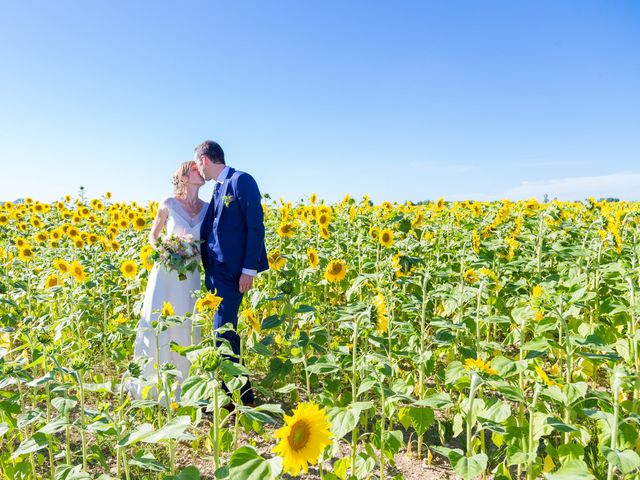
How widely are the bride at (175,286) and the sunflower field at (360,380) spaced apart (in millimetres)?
171

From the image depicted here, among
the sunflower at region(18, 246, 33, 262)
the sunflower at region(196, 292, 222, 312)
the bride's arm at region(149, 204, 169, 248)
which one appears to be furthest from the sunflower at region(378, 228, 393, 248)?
the sunflower at region(18, 246, 33, 262)

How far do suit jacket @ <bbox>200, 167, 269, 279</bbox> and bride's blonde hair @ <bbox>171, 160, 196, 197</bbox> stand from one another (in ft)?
1.52

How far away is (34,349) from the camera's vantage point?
2502mm

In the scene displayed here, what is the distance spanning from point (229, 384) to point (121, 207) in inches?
313

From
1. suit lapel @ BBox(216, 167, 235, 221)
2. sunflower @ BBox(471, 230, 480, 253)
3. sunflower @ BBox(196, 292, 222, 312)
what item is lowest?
sunflower @ BBox(196, 292, 222, 312)

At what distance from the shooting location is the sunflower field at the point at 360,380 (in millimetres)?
1770

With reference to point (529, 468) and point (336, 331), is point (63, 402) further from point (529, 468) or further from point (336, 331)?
point (336, 331)

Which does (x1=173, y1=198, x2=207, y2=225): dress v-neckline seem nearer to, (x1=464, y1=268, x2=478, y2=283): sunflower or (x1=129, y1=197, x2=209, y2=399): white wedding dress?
(x1=129, y1=197, x2=209, y2=399): white wedding dress

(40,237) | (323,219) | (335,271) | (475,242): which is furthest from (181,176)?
(40,237)

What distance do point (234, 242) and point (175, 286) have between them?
615mm

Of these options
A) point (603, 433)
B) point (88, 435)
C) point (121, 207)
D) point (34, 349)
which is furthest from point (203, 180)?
point (121, 207)

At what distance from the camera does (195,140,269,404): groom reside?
3398 mm

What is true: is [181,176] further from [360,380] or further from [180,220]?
[360,380]

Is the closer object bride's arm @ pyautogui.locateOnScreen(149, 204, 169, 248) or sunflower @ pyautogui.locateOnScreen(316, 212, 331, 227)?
bride's arm @ pyautogui.locateOnScreen(149, 204, 169, 248)
